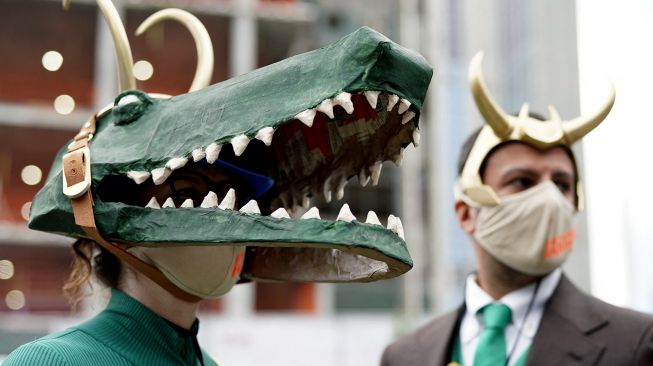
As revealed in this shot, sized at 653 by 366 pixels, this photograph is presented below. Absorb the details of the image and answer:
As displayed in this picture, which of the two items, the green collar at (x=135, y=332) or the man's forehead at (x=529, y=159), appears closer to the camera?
the green collar at (x=135, y=332)

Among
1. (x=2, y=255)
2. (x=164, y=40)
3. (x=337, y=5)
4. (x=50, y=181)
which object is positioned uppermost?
(x=337, y=5)

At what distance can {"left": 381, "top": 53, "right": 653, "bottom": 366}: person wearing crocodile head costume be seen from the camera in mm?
3221

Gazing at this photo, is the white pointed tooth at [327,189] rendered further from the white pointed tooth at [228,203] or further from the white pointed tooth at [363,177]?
the white pointed tooth at [228,203]

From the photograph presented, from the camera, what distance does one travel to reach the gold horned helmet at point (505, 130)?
3480 millimetres

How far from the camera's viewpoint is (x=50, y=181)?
7.19 feet

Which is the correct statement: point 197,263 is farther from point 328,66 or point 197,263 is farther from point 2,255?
point 2,255

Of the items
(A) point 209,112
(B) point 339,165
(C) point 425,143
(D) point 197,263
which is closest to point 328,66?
(A) point 209,112

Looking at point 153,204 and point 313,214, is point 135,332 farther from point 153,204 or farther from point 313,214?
point 313,214

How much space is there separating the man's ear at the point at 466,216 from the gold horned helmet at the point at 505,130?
0.30ft

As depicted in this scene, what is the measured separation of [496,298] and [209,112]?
188 cm

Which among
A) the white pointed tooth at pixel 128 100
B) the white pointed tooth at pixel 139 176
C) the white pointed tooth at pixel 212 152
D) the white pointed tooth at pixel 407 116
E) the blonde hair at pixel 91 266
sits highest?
the white pointed tooth at pixel 128 100

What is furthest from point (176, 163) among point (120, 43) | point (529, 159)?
point (529, 159)

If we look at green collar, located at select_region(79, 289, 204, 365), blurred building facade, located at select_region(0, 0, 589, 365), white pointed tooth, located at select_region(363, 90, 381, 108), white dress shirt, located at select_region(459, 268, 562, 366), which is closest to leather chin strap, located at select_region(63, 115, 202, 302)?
green collar, located at select_region(79, 289, 204, 365)

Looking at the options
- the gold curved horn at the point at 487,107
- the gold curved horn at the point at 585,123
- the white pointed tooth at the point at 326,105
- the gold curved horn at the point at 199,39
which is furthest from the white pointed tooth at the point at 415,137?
the gold curved horn at the point at 585,123
